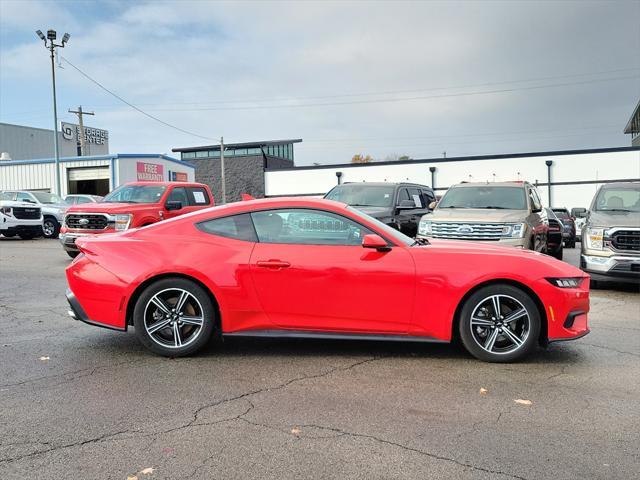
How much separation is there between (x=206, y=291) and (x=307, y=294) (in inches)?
36.8

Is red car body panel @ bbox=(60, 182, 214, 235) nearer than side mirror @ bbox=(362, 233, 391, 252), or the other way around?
side mirror @ bbox=(362, 233, 391, 252)

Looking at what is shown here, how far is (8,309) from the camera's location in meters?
7.49

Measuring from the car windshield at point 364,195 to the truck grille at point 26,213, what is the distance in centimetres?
1277

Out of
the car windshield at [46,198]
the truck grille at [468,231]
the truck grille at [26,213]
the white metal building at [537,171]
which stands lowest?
the truck grille at [468,231]

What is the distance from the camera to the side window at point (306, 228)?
5.12 meters

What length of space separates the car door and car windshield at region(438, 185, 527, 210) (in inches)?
262

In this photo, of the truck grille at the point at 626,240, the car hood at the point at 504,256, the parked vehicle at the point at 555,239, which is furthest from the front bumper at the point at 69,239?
the parked vehicle at the point at 555,239

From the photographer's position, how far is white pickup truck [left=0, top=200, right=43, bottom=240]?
19719 millimetres

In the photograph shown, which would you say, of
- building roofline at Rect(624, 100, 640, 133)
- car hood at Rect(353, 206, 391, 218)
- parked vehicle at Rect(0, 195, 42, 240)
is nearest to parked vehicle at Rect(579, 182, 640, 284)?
car hood at Rect(353, 206, 391, 218)

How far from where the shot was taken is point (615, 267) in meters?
9.12

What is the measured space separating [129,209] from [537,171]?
25915 mm

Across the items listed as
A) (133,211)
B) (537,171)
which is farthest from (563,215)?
(133,211)

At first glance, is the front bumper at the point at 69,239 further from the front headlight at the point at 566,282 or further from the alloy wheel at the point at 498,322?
the front headlight at the point at 566,282

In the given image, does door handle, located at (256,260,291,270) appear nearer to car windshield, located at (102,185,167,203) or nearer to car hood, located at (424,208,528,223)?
car hood, located at (424,208,528,223)
